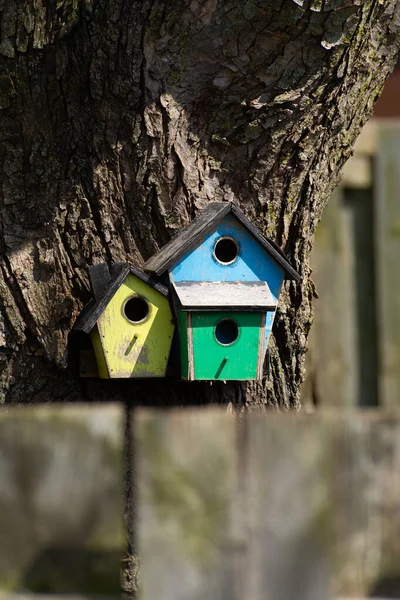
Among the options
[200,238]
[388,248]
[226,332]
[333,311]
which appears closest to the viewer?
[200,238]

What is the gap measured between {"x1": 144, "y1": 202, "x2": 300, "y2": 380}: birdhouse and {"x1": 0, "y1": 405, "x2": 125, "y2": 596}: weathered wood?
1225 mm

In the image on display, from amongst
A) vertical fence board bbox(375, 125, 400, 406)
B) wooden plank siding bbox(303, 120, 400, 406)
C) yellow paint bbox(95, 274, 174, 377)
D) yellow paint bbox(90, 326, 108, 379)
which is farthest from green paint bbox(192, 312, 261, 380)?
vertical fence board bbox(375, 125, 400, 406)

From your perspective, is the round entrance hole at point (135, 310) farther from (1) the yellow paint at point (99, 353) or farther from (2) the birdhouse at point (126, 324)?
(1) the yellow paint at point (99, 353)

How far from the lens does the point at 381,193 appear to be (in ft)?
17.0

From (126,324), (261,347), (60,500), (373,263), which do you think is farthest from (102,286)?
(373,263)

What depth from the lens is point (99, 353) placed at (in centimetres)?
268

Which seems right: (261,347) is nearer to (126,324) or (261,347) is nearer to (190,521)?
(126,324)

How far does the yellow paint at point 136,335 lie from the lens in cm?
265

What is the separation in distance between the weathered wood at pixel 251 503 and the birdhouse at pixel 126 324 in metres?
1.22

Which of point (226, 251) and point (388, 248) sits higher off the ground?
point (388, 248)

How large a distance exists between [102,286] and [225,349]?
393mm

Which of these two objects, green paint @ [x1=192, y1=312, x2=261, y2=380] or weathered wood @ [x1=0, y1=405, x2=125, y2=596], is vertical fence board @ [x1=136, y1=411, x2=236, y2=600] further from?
green paint @ [x1=192, y1=312, x2=261, y2=380]

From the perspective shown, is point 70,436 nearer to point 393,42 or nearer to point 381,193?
point 393,42

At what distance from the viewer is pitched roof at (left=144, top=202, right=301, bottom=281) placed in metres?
2.61
